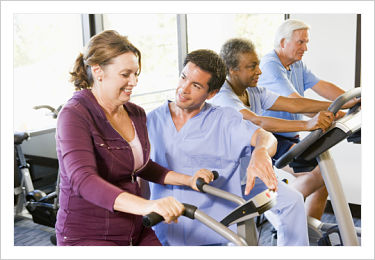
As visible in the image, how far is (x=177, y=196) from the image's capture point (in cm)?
162

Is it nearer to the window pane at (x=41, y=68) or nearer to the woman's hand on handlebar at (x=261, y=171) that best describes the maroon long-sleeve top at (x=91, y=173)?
the woman's hand on handlebar at (x=261, y=171)

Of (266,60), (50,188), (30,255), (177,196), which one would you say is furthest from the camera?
(50,188)

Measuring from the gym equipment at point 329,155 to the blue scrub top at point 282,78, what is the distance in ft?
1.89

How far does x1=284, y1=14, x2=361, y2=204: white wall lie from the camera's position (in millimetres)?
2826

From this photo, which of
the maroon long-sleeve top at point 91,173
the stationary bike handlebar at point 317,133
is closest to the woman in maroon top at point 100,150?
→ the maroon long-sleeve top at point 91,173

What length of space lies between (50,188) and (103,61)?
2.63 m

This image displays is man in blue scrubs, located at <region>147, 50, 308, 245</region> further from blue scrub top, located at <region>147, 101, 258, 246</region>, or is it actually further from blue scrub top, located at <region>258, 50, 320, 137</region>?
blue scrub top, located at <region>258, 50, 320, 137</region>

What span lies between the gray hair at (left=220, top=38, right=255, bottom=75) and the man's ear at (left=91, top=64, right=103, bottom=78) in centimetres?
89

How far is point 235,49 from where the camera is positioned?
2014 millimetres

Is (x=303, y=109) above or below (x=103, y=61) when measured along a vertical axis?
below

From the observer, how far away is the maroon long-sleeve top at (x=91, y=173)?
115 centimetres
